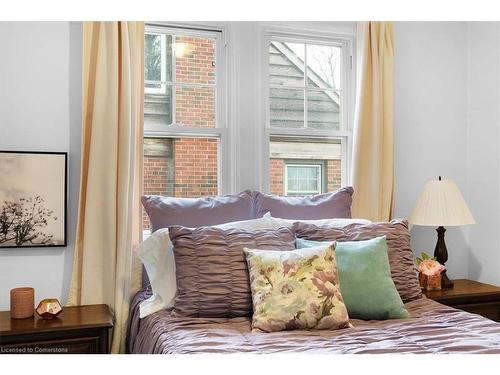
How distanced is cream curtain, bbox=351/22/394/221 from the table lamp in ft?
0.78

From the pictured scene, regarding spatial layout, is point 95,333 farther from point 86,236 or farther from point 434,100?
point 434,100

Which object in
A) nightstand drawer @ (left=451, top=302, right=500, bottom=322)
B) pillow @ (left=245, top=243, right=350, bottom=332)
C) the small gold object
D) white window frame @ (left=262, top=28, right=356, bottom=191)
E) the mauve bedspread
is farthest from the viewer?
white window frame @ (left=262, top=28, right=356, bottom=191)

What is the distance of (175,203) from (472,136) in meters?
2.25

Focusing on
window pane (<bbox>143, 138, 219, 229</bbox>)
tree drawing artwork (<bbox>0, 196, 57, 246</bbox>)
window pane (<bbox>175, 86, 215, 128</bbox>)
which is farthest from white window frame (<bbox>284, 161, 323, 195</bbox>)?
tree drawing artwork (<bbox>0, 196, 57, 246</bbox>)

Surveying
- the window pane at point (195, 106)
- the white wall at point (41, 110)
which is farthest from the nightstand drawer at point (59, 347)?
the window pane at point (195, 106)

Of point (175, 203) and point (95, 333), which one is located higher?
point (175, 203)

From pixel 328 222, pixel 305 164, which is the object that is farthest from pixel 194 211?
pixel 305 164

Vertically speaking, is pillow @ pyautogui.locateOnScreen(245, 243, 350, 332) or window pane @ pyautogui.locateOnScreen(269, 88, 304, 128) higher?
window pane @ pyautogui.locateOnScreen(269, 88, 304, 128)

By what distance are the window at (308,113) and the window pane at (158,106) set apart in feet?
2.06

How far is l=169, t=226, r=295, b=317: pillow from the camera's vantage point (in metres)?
1.96

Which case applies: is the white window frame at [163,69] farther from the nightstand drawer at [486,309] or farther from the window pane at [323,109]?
the nightstand drawer at [486,309]

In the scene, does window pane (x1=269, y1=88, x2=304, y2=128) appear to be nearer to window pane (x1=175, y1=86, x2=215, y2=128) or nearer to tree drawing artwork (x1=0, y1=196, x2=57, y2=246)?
window pane (x1=175, y1=86, x2=215, y2=128)
